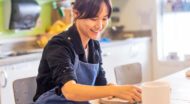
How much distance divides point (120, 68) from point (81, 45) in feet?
2.59

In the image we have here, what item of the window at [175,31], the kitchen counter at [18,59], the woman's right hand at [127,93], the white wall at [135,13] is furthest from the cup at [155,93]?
the white wall at [135,13]

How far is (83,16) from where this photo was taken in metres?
1.24

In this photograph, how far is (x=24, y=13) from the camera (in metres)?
2.81

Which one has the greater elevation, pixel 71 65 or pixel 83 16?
pixel 83 16

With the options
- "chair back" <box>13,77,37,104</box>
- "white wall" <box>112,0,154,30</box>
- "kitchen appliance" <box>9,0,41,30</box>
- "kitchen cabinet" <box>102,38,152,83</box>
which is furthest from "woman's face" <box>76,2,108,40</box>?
"white wall" <box>112,0,154,30</box>

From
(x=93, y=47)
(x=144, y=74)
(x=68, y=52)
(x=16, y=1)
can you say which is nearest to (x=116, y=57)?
(x=144, y=74)

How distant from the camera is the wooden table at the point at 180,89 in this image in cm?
135

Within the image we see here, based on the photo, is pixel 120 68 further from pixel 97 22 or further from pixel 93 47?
pixel 97 22

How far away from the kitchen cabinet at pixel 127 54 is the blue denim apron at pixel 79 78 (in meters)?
1.68

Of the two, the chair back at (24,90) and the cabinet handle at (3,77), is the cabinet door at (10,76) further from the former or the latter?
the chair back at (24,90)

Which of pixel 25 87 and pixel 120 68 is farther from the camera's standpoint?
pixel 120 68

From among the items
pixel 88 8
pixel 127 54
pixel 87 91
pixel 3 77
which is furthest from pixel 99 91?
pixel 127 54

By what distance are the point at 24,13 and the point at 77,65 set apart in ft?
5.29

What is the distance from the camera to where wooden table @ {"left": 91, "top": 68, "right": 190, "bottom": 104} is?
4.44ft
